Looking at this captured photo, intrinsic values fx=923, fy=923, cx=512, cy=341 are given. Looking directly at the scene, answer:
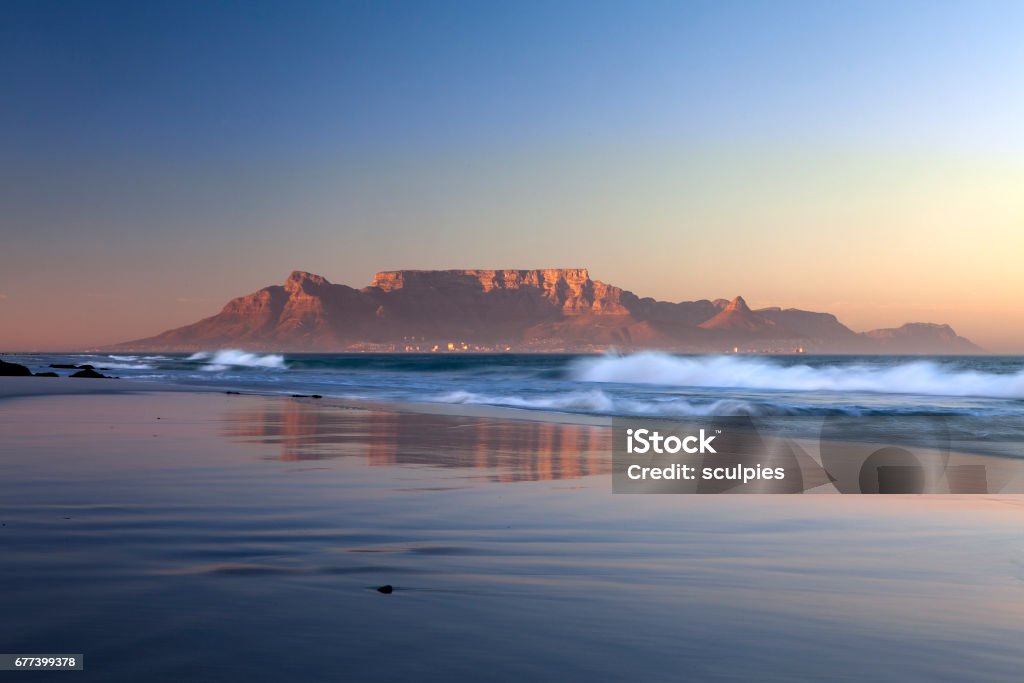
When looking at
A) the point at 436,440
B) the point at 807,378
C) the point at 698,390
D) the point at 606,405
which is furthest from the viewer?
the point at 807,378

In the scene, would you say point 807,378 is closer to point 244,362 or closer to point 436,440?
point 436,440

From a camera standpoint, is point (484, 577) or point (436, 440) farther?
point (436, 440)

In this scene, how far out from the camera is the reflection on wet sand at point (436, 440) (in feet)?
34.0

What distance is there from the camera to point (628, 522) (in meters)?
6.65

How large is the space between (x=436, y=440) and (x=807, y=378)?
3638cm

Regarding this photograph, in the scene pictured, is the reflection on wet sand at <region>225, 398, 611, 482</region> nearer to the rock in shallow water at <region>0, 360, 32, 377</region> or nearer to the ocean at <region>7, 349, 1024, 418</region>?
the ocean at <region>7, 349, 1024, 418</region>

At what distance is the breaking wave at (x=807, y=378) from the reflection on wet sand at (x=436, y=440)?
1018 inches

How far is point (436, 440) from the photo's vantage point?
13.4m

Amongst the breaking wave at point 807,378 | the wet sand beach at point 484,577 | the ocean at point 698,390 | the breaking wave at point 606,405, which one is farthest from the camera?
the breaking wave at point 807,378

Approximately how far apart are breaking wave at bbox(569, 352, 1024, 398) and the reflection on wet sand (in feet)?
84.8

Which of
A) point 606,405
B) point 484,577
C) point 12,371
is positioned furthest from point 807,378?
point 484,577

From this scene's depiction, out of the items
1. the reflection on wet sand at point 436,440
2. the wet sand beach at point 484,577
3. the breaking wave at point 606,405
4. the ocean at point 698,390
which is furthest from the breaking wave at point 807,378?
the wet sand beach at point 484,577

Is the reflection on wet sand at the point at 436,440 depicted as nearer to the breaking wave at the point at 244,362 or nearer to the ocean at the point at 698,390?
the ocean at the point at 698,390

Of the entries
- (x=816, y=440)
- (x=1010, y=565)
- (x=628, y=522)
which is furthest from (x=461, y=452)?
(x=1010, y=565)
